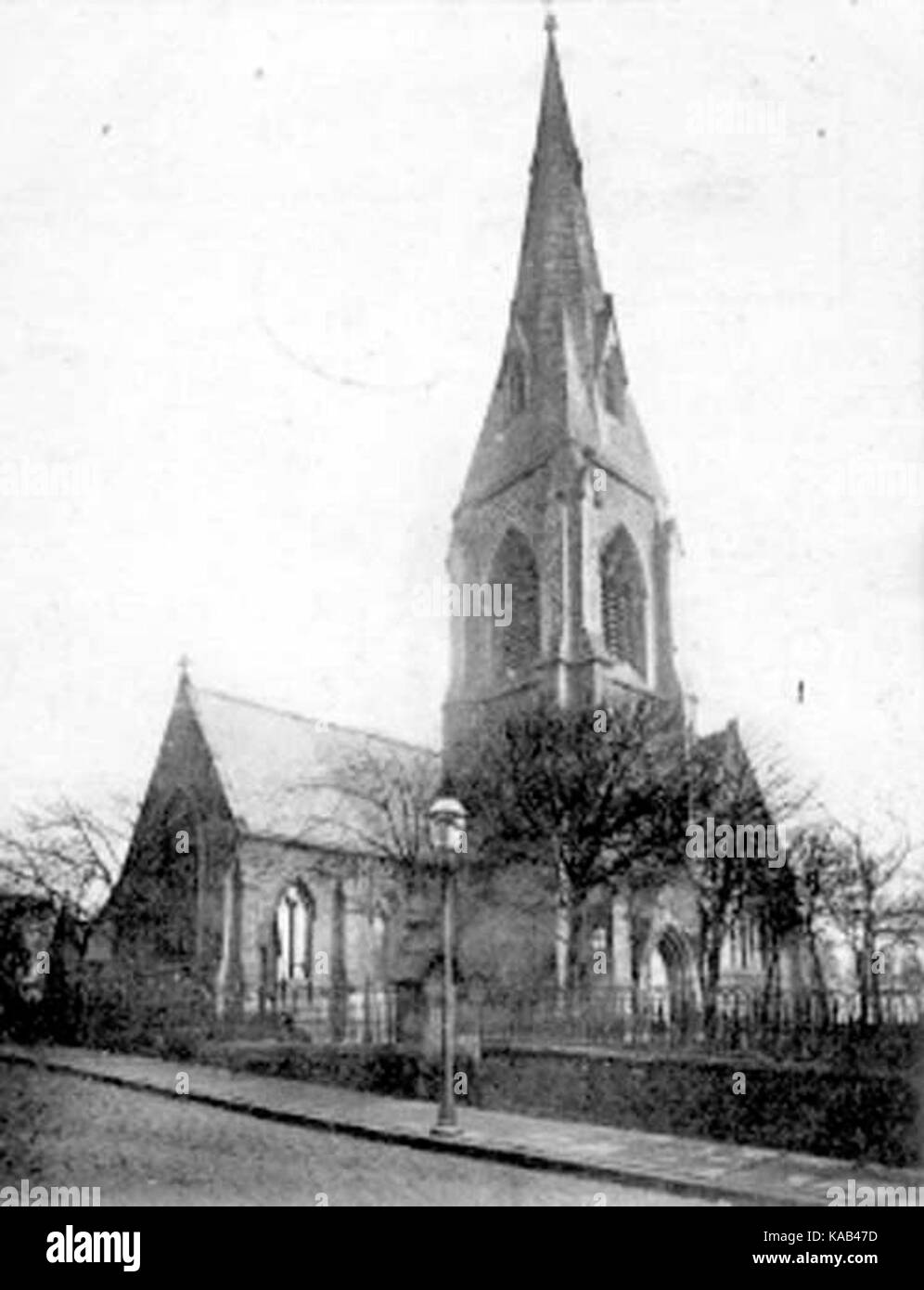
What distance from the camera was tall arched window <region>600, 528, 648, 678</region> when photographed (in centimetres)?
3303

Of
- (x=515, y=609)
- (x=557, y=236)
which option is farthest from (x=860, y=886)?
(x=557, y=236)

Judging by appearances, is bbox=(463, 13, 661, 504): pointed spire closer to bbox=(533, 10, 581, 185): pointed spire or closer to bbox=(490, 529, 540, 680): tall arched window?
bbox=(533, 10, 581, 185): pointed spire

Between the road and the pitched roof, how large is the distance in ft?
57.4

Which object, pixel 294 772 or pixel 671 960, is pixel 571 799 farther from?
pixel 294 772

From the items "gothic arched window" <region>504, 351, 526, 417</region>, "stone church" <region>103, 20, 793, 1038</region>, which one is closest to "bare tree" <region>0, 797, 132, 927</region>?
"stone church" <region>103, 20, 793, 1038</region>

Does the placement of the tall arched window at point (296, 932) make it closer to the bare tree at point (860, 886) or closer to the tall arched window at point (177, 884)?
the tall arched window at point (177, 884)

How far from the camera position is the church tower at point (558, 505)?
31469 mm

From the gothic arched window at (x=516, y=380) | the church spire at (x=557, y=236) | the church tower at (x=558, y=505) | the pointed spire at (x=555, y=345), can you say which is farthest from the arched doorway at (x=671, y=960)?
the church spire at (x=557, y=236)

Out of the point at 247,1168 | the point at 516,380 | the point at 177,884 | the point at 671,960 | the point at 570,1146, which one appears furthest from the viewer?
the point at 516,380

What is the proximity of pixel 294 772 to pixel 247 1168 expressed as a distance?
23.9 m

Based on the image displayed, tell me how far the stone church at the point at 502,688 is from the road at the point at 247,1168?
16.5 meters

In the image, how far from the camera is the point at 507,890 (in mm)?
27391

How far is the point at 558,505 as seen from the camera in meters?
31.7
